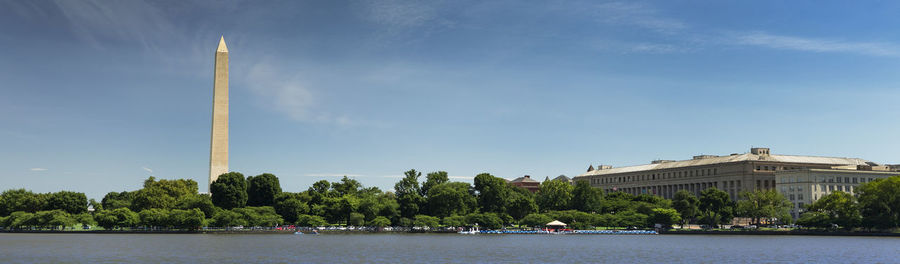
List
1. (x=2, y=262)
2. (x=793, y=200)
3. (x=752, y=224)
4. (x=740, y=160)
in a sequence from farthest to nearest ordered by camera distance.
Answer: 1. (x=740, y=160)
2. (x=793, y=200)
3. (x=752, y=224)
4. (x=2, y=262)

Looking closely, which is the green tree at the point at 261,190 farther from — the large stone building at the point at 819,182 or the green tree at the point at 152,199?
the large stone building at the point at 819,182

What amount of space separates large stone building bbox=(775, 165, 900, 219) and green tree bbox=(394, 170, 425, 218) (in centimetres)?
7461

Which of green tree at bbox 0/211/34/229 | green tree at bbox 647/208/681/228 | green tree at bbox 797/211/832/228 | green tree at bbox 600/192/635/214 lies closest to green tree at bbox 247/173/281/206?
green tree at bbox 0/211/34/229

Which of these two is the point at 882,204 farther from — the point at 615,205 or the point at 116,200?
the point at 116,200

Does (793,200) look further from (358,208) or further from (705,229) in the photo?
(358,208)

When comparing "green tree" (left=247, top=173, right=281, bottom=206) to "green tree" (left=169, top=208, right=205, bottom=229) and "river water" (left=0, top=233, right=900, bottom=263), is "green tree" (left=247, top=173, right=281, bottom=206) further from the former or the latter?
"river water" (left=0, top=233, right=900, bottom=263)

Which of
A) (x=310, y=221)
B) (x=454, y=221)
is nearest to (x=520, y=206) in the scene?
(x=454, y=221)

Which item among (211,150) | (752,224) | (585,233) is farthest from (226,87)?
(752,224)

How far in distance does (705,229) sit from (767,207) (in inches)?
430

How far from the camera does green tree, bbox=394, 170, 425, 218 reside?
136 m

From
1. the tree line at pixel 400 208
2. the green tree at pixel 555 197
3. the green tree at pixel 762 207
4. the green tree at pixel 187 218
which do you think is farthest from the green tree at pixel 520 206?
the green tree at pixel 187 218

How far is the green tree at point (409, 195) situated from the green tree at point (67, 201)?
171ft

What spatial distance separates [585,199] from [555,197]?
18.5ft

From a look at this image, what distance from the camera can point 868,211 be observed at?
11744cm
